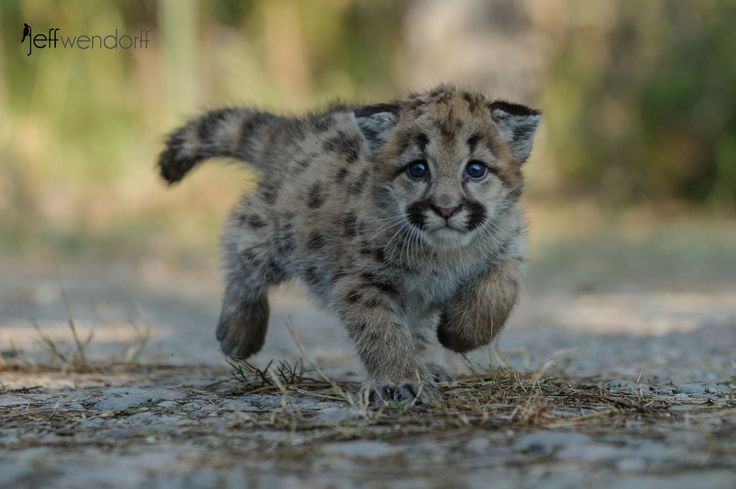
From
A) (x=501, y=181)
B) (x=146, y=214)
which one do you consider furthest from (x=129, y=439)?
(x=146, y=214)

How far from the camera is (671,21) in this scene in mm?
16109

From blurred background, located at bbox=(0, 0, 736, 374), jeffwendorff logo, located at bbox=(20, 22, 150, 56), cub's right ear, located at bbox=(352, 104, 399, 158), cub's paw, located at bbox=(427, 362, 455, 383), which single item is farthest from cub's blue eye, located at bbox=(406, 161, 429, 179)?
jeffwendorff logo, located at bbox=(20, 22, 150, 56)

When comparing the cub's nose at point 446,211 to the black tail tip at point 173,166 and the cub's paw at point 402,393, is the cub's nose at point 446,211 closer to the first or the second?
the cub's paw at point 402,393

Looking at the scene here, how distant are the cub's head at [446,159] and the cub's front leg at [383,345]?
323 mm

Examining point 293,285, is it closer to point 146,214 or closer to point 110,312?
point 110,312

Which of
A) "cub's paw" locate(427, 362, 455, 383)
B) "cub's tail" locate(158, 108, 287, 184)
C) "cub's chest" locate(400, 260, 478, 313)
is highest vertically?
"cub's tail" locate(158, 108, 287, 184)

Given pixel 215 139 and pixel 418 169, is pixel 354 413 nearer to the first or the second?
pixel 418 169

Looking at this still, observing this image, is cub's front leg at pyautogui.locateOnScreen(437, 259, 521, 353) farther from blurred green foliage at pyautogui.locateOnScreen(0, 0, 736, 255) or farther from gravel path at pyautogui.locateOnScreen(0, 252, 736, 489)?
blurred green foliage at pyautogui.locateOnScreen(0, 0, 736, 255)

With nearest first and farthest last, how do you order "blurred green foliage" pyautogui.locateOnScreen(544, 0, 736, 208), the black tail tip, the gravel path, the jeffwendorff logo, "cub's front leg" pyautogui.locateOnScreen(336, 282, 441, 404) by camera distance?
the gravel path
"cub's front leg" pyautogui.locateOnScreen(336, 282, 441, 404)
the black tail tip
the jeffwendorff logo
"blurred green foliage" pyautogui.locateOnScreen(544, 0, 736, 208)

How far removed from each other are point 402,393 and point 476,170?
39.1 inches

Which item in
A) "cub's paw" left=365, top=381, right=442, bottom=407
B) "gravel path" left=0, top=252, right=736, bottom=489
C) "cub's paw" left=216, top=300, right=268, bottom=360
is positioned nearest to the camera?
"gravel path" left=0, top=252, right=736, bottom=489

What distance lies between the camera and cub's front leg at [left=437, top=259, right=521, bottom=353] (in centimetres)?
509

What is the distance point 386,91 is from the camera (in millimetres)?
16859

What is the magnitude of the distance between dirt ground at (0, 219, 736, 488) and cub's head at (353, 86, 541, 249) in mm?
636
